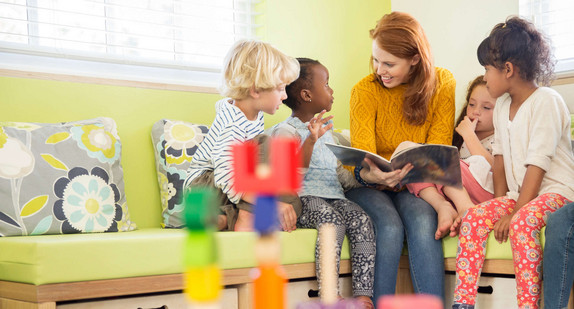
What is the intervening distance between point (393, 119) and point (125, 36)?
1.09 metres

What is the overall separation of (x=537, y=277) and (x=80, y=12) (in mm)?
1810

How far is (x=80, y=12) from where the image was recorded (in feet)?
7.72

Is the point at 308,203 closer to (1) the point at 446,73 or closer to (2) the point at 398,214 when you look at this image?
(2) the point at 398,214

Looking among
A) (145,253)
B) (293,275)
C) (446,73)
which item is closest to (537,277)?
(293,275)

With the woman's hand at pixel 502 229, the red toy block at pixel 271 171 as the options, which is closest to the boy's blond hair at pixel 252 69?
the woman's hand at pixel 502 229

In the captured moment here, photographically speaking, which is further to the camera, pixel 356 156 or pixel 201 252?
pixel 356 156

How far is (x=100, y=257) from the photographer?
1.57 m

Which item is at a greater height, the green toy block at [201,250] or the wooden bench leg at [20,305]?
the green toy block at [201,250]

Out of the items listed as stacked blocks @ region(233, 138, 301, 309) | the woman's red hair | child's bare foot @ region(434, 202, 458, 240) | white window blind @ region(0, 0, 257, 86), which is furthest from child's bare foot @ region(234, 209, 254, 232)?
stacked blocks @ region(233, 138, 301, 309)

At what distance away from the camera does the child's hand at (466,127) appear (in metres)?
2.33

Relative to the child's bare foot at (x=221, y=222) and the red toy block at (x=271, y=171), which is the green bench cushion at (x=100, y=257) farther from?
the red toy block at (x=271, y=171)

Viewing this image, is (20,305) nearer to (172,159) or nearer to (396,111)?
(172,159)

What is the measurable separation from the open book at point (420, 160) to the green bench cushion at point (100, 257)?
0.41 metres

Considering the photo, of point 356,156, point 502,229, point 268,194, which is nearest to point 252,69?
point 356,156
